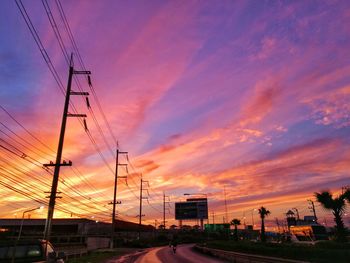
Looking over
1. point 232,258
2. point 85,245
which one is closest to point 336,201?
point 232,258

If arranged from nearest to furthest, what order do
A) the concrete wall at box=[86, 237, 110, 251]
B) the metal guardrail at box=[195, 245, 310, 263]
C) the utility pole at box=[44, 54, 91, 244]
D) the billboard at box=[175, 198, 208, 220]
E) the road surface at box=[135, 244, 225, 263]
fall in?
the metal guardrail at box=[195, 245, 310, 263], the utility pole at box=[44, 54, 91, 244], the road surface at box=[135, 244, 225, 263], the concrete wall at box=[86, 237, 110, 251], the billboard at box=[175, 198, 208, 220]

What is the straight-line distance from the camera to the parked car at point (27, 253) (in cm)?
1229

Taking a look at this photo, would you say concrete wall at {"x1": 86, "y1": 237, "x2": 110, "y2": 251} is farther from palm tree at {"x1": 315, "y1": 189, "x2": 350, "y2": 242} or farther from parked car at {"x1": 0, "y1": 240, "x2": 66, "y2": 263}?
parked car at {"x1": 0, "y1": 240, "x2": 66, "y2": 263}

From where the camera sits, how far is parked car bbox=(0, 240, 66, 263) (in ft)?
40.3

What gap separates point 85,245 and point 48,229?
37309mm

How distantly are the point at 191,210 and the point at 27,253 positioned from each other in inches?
5141

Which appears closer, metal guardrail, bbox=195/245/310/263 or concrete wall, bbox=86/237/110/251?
metal guardrail, bbox=195/245/310/263

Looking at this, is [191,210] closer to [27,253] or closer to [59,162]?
[59,162]

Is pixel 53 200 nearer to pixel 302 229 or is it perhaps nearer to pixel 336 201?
pixel 336 201

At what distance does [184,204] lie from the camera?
463ft

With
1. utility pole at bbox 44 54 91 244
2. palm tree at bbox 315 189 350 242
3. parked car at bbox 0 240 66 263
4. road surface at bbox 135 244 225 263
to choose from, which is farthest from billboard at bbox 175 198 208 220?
parked car at bbox 0 240 66 263

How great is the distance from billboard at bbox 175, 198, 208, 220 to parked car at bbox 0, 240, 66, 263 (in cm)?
12886

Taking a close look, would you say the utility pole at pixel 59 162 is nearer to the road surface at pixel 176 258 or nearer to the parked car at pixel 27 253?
the parked car at pixel 27 253

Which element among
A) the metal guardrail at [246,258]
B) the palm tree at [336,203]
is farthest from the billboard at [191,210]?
the palm tree at [336,203]
